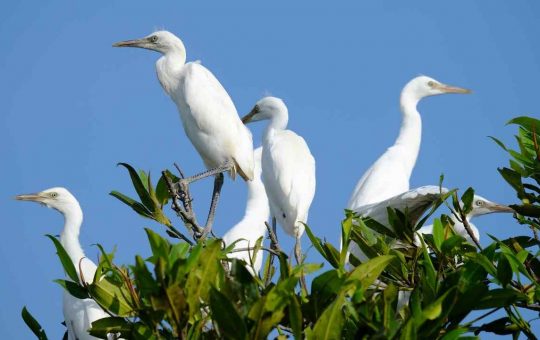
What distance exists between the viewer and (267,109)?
28.2 feet

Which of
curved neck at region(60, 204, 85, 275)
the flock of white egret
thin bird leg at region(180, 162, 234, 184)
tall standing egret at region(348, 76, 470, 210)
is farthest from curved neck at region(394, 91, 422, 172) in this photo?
curved neck at region(60, 204, 85, 275)

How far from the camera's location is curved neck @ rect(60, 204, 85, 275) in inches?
293

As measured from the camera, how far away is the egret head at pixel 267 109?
851 cm

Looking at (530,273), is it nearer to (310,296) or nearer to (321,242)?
(321,242)

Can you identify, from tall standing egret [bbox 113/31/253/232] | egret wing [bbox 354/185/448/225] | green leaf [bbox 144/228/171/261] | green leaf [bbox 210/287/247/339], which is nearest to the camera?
green leaf [bbox 210/287/247/339]

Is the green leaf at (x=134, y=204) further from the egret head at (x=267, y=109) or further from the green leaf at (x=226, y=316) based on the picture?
Result: the egret head at (x=267, y=109)

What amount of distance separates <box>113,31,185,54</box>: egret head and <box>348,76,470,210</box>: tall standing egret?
5.86 ft

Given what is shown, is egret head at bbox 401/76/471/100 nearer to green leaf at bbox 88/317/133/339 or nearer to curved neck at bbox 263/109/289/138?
curved neck at bbox 263/109/289/138

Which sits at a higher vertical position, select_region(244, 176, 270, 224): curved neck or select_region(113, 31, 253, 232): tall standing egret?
select_region(113, 31, 253, 232): tall standing egret

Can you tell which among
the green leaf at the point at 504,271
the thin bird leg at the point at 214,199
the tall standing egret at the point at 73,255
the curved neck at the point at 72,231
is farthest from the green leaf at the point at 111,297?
the curved neck at the point at 72,231

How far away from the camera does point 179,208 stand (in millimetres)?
4973

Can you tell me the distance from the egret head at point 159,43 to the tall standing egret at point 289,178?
1082 mm

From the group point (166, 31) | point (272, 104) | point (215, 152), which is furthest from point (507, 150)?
point (272, 104)

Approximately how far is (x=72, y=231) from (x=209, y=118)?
5.11ft
